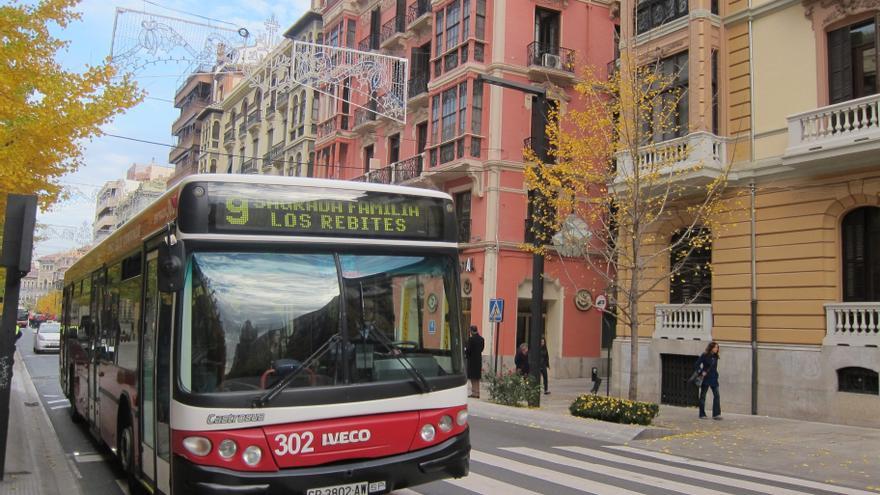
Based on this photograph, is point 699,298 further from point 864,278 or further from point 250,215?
point 250,215

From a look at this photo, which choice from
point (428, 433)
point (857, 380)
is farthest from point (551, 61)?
point (428, 433)

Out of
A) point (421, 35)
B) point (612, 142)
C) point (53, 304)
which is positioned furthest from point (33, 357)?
point (53, 304)

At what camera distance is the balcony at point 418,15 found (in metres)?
31.2

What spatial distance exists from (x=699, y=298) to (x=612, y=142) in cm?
529

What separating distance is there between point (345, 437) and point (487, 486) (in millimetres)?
3047

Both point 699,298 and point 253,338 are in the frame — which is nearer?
point 253,338

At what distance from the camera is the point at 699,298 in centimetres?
1859

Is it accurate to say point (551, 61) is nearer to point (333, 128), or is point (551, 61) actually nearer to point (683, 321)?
point (683, 321)

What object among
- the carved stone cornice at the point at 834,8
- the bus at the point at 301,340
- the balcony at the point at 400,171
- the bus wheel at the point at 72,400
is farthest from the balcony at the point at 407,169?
the bus at the point at 301,340

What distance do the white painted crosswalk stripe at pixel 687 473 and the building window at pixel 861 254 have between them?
7.81m

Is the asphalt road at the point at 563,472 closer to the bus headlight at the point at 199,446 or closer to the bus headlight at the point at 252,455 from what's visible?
the bus headlight at the point at 252,455

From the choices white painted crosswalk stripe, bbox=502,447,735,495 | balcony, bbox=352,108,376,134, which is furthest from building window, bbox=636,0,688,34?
balcony, bbox=352,108,376,134

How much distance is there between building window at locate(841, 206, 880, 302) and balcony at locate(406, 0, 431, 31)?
20.5 meters

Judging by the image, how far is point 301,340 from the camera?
5406mm
